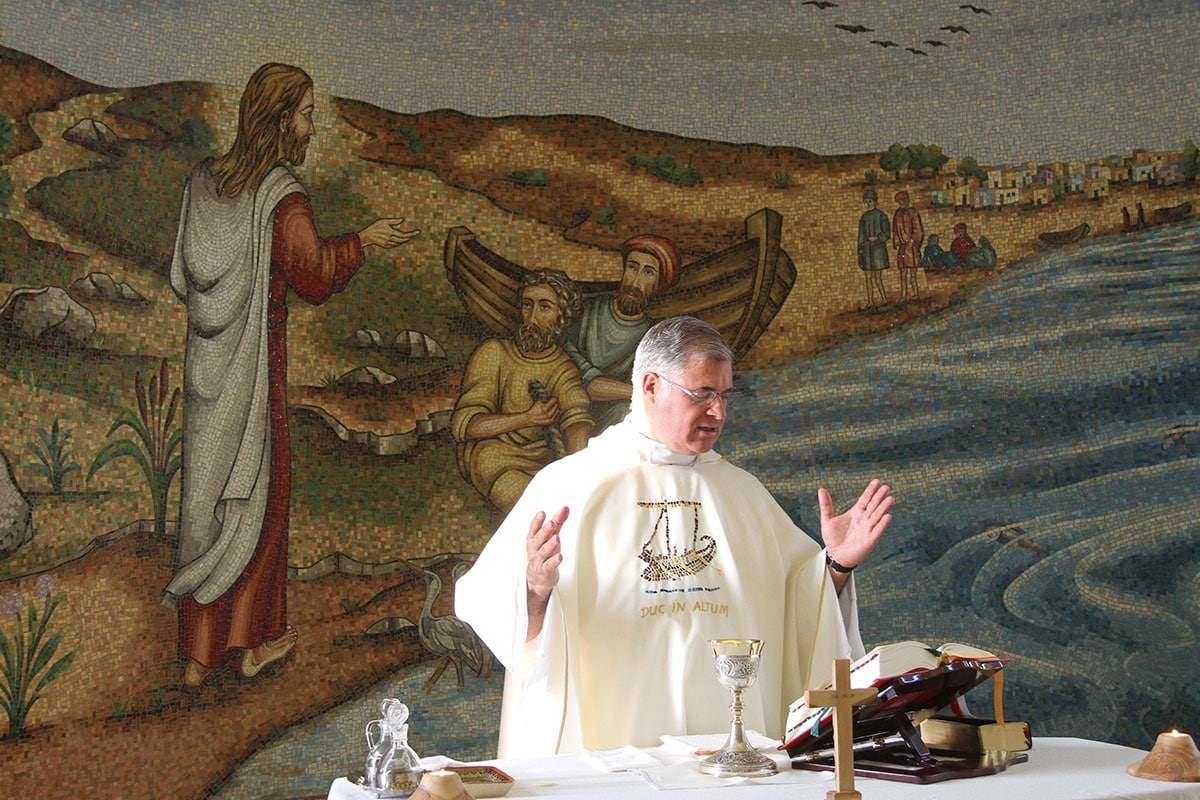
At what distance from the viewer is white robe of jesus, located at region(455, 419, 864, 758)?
14.2 feet

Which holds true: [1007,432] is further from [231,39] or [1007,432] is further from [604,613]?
[231,39]

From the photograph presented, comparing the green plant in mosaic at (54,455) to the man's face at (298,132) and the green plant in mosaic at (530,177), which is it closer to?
the man's face at (298,132)

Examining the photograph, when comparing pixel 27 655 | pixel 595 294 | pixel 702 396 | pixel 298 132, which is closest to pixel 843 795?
pixel 702 396

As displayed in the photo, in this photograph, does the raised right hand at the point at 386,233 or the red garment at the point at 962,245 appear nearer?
the raised right hand at the point at 386,233

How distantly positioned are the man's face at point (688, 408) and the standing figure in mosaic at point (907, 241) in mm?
3319

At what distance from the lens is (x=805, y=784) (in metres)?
3.11

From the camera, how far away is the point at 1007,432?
7.47 meters

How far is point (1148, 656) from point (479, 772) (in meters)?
5.47

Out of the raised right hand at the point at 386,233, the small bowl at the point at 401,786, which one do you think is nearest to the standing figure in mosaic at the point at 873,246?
the raised right hand at the point at 386,233

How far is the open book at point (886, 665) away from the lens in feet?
10.6

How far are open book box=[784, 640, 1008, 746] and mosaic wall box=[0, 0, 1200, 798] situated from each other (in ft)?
11.8

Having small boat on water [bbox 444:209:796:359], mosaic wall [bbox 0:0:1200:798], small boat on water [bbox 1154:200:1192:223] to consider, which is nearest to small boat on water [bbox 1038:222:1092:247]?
mosaic wall [bbox 0:0:1200:798]

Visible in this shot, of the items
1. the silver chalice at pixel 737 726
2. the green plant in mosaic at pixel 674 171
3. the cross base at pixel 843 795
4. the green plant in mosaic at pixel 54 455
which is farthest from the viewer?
the green plant in mosaic at pixel 674 171

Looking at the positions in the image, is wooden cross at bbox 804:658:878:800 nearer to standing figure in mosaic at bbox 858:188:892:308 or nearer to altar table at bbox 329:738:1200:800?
altar table at bbox 329:738:1200:800
